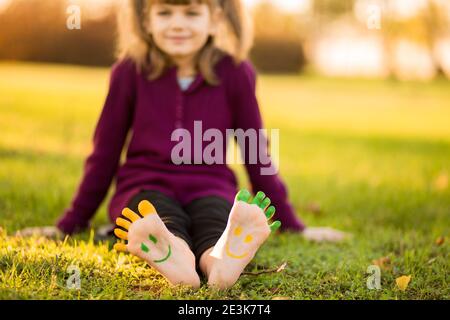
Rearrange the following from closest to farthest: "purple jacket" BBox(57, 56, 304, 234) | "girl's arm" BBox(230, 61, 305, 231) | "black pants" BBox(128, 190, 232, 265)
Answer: "black pants" BBox(128, 190, 232, 265), "purple jacket" BBox(57, 56, 304, 234), "girl's arm" BBox(230, 61, 305, 231)

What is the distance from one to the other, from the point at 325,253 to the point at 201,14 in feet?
3.27

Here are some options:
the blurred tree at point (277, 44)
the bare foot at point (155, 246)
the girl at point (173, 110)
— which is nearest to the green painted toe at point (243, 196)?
the bare foot at point (155, 246)

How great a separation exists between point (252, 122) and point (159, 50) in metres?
0.47

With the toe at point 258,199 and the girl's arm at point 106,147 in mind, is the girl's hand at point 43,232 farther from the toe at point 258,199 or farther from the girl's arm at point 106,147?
the toe at point 258,199

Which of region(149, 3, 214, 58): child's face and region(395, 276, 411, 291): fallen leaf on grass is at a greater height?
region(149, 3, 214, 58): child's face

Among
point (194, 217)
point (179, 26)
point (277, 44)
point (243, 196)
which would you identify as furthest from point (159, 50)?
point (277, 44)

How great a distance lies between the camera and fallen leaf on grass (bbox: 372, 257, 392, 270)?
190 cm

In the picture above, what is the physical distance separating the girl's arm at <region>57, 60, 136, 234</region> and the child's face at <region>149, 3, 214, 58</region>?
0.65 ft

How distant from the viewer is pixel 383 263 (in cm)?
194

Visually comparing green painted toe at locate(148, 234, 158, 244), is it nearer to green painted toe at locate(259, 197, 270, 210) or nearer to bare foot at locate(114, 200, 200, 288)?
bare foot at locate(114, 200, 200, 288)

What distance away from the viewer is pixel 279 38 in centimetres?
2045

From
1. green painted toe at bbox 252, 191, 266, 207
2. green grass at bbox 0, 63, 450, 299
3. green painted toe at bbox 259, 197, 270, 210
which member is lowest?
green grass at bbox 0, 63, 450, 299

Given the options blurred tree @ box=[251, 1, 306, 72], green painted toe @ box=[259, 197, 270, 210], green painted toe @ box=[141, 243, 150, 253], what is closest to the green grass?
green painted toe @ box=[141, 243, 150, 253]

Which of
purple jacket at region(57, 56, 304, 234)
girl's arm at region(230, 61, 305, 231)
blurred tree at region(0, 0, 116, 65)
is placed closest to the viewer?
purple jacket at region(57, 56, 304, 234)
